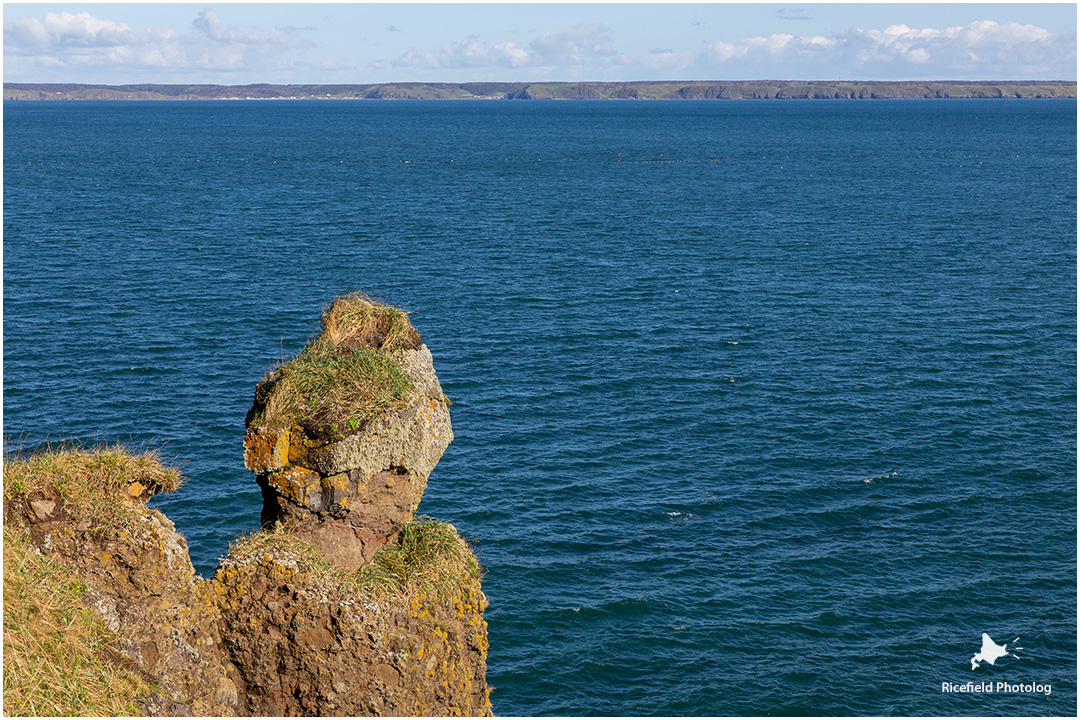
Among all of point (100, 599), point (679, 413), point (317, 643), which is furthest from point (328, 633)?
point (679, 413)

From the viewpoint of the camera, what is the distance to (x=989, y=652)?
34.3 m

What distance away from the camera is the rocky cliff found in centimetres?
1464

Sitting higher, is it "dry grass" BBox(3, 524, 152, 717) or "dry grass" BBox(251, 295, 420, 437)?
"dry grass" BBox(251, 295, 420, 437)

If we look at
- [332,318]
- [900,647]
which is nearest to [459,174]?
[900,647]

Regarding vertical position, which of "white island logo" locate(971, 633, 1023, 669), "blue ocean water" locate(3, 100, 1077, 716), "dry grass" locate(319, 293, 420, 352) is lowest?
"white island logo" locate(971, 633, 1023, 669)

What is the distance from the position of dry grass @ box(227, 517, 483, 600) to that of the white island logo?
77.3ft

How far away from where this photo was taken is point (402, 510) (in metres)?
17.8

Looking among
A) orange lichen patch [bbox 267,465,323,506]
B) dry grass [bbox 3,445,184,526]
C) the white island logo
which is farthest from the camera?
the white island logo

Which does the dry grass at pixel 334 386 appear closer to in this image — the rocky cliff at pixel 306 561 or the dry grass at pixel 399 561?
the rocky cliff at pixel 306 561

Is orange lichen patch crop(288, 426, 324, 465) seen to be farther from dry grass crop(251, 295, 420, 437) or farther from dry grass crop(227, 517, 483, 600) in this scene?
dry grass crop(227, 517, 483, 600)

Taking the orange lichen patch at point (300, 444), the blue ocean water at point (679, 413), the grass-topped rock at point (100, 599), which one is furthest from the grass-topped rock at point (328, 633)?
the blue ocean water at point (679, 413)

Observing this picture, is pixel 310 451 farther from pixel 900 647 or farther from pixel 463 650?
pixel 900 647

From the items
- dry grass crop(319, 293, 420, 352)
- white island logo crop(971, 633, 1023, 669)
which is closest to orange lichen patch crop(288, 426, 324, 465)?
dry grass crop(319, 293, 420, 352)

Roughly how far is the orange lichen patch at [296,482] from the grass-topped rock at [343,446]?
0.02 m
